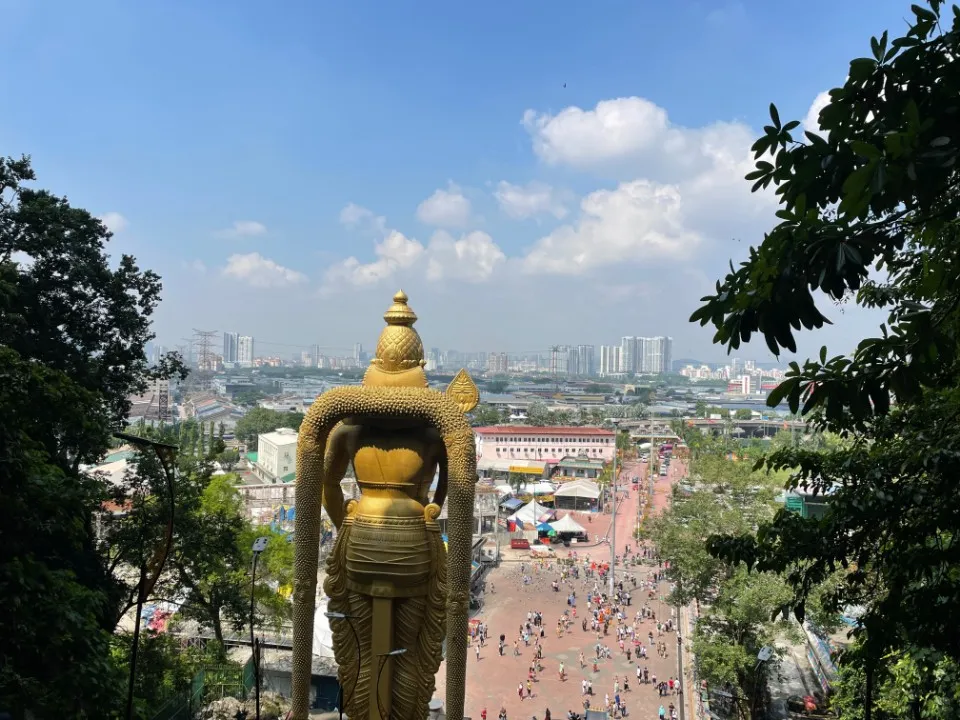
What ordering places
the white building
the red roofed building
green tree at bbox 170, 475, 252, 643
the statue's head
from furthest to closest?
1. the red roofed building
2. the white building
3. green tree at bbox 170, 475, 252, 643
4. the statue's head

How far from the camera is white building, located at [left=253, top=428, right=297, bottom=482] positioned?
49656 mm

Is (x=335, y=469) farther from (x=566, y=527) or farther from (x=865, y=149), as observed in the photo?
(x=566, y=527)

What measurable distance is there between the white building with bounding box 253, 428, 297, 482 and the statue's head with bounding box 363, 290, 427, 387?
137ft

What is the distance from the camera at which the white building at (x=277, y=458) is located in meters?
49.7

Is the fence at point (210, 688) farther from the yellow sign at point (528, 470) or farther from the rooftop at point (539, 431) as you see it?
the rooftop at point (539, 431)

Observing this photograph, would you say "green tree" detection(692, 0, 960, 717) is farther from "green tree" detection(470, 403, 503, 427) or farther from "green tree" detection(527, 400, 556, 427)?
"green tree" detection(527, 400, 556, 427)

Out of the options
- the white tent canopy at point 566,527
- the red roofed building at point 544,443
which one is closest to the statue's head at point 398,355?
the white tent canopy at point 566,527

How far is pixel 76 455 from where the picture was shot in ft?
40.1

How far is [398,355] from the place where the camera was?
8164 mm

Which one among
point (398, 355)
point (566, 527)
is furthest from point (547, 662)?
point (566, 527)

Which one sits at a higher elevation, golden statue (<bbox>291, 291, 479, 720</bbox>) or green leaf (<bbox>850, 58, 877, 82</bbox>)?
green leaf (<bbox>850, 58, 877, 82</bbox>)

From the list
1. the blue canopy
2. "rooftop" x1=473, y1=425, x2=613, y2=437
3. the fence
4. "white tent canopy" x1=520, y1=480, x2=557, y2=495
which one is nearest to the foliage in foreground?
the fence

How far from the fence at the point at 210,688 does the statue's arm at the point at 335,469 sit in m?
7.30

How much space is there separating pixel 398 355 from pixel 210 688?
10.8m
